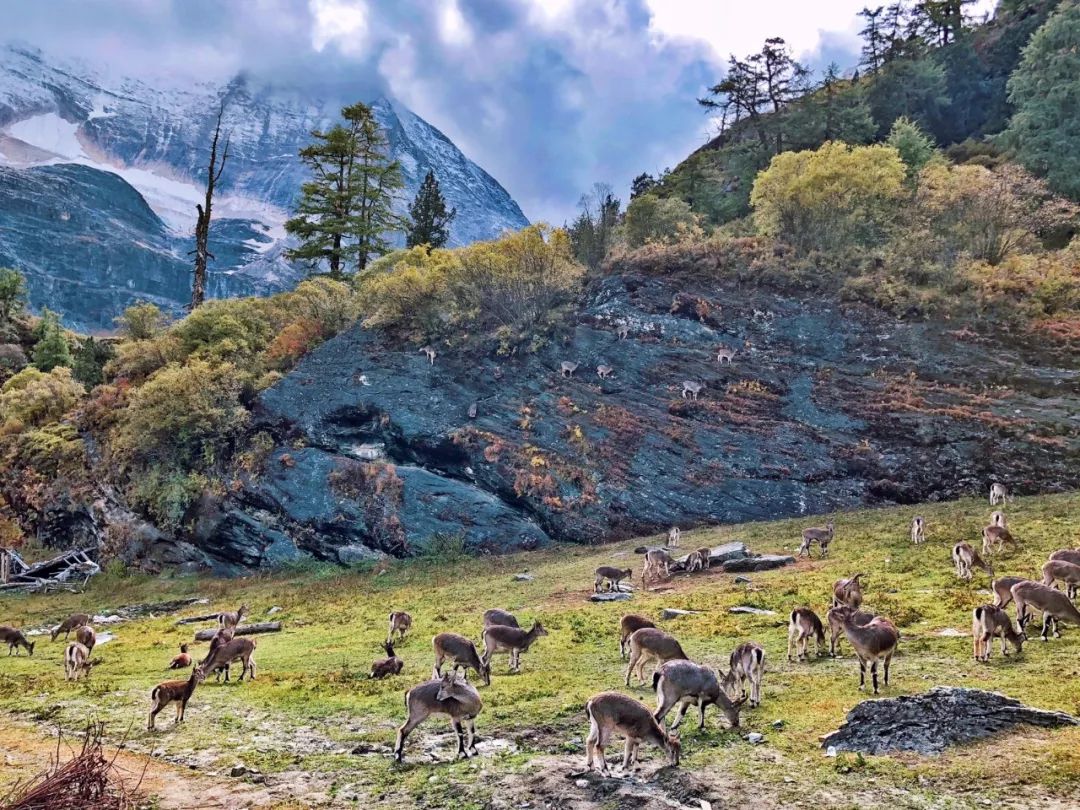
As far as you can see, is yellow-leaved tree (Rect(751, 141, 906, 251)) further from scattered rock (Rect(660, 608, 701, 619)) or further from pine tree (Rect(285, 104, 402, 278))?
scattered rock (Rect(660, 608, 701, 619))

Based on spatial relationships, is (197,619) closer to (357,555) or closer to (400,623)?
(357,555)

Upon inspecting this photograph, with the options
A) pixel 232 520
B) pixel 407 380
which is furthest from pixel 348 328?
pixel 232 520

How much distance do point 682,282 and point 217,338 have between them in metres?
28.3

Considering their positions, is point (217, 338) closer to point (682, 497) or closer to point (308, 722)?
point (682, 497)

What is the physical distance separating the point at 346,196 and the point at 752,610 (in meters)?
48.4

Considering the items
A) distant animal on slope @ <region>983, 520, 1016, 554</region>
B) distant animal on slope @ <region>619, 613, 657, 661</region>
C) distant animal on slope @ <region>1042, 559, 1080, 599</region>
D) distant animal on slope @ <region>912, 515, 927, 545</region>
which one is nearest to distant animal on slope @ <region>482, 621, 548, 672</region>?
distant animal on slope @ <region>619, 613, 657, 661</region>

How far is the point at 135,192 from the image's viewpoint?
167m

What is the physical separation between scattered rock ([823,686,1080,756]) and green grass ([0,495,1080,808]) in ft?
0.80

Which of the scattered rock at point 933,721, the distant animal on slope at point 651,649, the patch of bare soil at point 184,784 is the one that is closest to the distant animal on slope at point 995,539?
the scattered rock at point 933,721

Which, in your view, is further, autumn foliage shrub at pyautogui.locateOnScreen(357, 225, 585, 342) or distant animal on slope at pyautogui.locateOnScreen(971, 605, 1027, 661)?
autumn foliage shrub at pyautogui.locateOnScreen(357, 225, 585, 342)

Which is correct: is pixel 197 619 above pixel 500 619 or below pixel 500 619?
below

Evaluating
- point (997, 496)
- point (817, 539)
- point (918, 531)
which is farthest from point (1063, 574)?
point (997, 496)

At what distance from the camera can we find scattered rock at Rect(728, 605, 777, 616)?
16031mm

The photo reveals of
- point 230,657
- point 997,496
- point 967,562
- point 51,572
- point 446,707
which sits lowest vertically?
point 51,572
